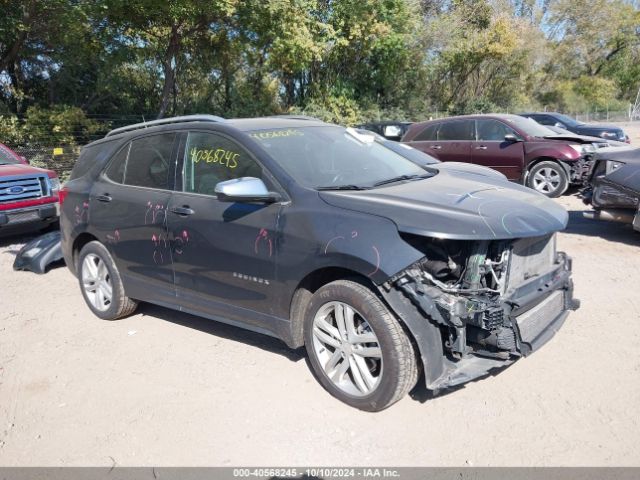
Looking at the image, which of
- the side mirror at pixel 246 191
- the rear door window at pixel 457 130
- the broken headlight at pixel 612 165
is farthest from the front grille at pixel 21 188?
the broken headlight at pixel 612 165

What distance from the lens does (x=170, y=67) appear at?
18406mm

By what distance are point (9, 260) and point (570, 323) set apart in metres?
7.21

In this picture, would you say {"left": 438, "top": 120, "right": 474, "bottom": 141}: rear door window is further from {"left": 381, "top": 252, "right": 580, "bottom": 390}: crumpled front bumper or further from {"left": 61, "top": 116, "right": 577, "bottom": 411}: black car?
{"left": 381, "top": 252, "right": 580, "bottom": 390}: crumpled front bumper

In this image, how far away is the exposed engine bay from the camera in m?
3.18

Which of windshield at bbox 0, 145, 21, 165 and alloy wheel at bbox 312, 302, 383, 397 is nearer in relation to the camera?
alloy wheel at bbox 312, 302, 383, 397

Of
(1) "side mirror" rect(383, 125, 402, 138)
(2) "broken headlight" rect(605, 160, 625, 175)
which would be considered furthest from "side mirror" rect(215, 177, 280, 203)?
(1) "side mirror" rect(383, 125, 402, 138)

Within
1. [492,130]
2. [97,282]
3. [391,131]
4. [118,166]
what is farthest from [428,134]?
[97,282]

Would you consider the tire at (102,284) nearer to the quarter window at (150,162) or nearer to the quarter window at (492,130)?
the quarter window at (150,162)

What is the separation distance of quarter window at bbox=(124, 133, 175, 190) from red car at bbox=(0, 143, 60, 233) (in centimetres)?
421

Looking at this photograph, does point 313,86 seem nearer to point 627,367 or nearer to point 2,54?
point 2,54

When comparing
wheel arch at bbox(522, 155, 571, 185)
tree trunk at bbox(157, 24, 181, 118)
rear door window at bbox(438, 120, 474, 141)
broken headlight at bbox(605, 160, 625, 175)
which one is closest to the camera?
broken headlight at bbox(605, 160, 625, 175)

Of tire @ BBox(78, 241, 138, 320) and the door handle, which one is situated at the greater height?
the door handle

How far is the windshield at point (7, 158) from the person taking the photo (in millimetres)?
9223

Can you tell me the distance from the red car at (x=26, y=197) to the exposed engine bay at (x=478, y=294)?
7032mm
